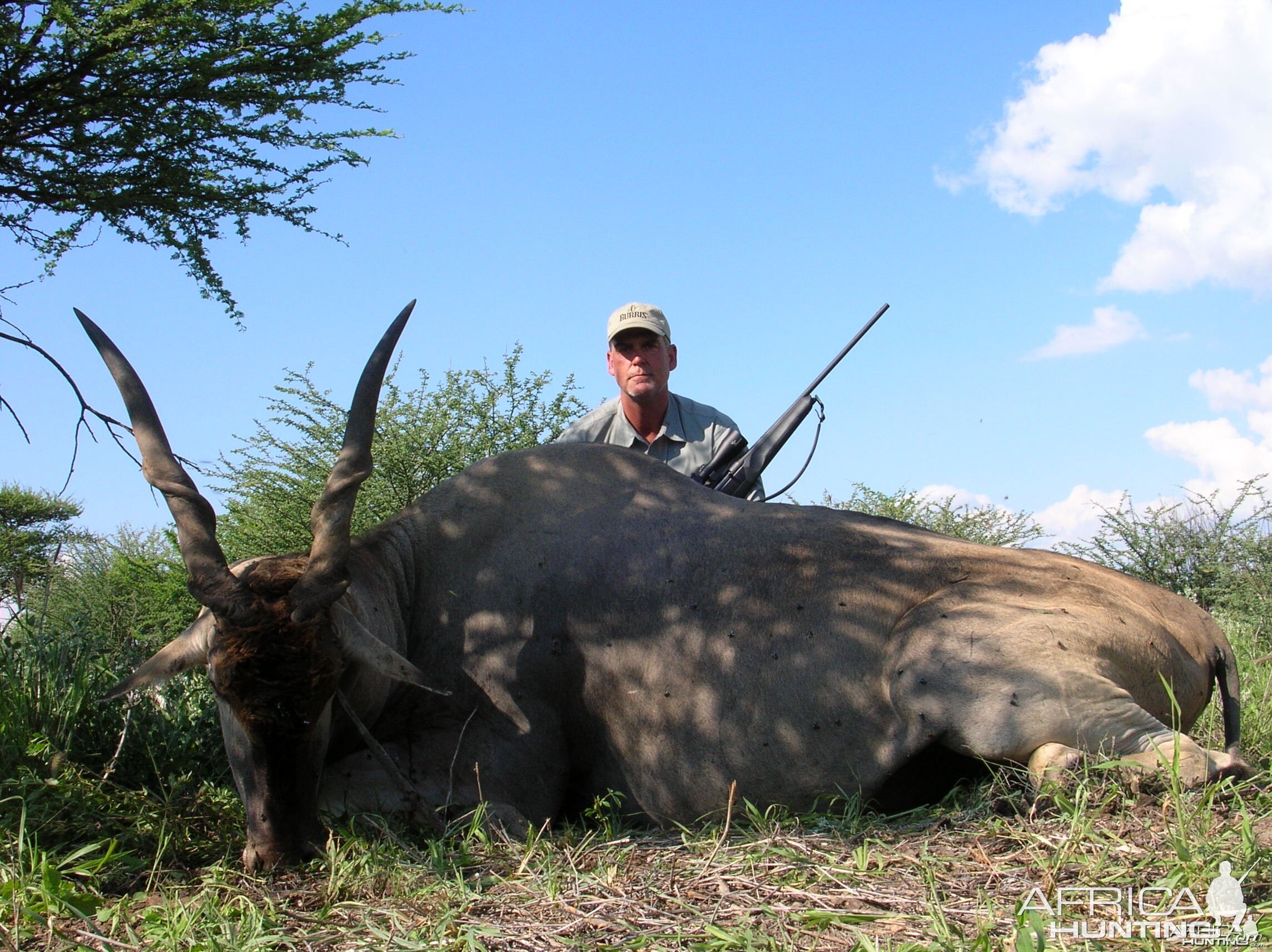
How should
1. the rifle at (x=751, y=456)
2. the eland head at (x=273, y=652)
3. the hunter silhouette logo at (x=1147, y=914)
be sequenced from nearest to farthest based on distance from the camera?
the hunter silhouette logo at (x=1147, y=914) → the eland head at (x=273, y=652) → the rifle at (x=751, y=456)

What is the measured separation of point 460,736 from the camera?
444 cm

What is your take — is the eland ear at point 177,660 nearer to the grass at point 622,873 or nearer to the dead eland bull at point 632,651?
the dead eland bull at point 632,651

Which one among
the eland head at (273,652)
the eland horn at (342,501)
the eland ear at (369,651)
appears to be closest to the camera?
the eland head at (273,652)

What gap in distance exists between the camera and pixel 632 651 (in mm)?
4648

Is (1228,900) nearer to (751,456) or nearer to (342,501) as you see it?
(342,501)

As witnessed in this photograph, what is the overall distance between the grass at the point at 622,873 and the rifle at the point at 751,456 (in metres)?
3.31

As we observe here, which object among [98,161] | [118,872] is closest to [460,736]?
[118,872]

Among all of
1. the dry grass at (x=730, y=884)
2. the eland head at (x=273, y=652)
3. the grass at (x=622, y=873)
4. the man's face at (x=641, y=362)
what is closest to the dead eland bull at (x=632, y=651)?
the eland head at (x=273, y=652)

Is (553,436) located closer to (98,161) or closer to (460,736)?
(98,161)

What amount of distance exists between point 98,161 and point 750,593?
461cm

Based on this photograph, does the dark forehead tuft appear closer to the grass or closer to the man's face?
the grass

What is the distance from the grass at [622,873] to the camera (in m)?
2.78

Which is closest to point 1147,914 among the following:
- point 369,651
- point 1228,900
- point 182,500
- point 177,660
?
point 1228,900

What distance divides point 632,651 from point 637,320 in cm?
386
